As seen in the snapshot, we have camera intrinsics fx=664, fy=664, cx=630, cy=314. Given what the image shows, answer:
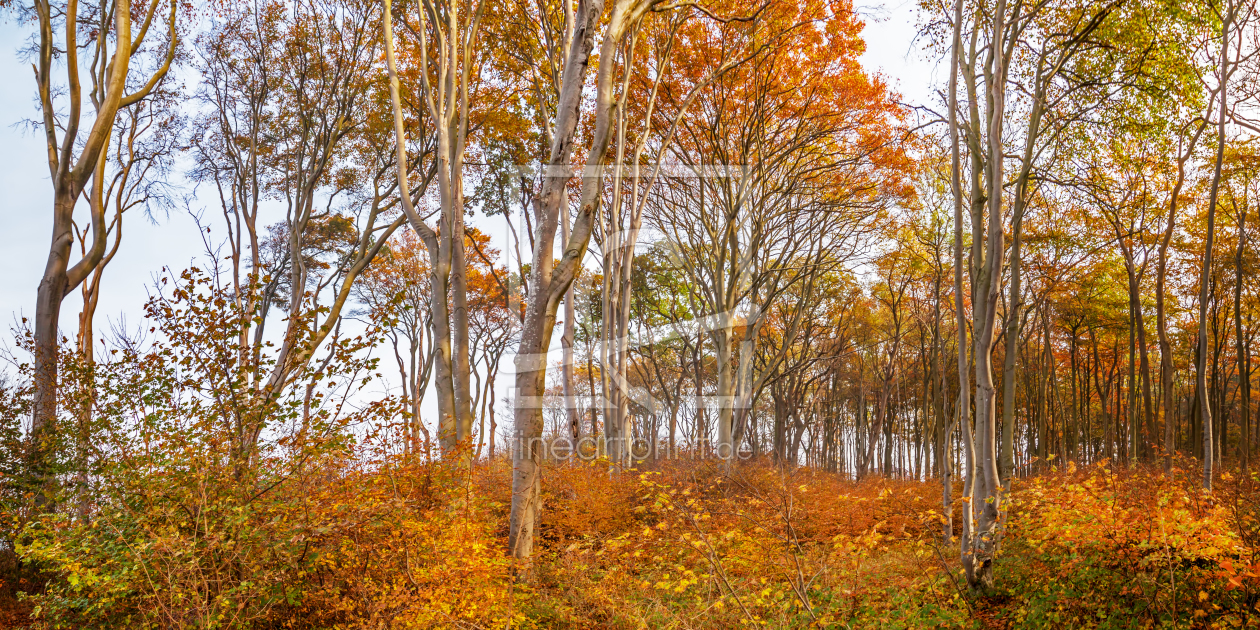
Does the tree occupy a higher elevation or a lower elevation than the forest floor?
higher

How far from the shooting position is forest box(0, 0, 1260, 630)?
4609mm

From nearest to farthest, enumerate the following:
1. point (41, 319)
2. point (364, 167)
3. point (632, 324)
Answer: point (41, 319)
point (364, 167)
point (632, 324)

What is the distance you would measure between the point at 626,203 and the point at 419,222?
6.27m

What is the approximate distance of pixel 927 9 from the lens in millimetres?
7570

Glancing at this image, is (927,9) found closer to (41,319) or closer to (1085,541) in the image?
(1085,541)

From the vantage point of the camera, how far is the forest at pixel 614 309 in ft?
15.1

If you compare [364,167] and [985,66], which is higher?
[364,167]

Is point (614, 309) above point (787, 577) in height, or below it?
above

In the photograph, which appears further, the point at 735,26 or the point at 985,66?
the point at 735,26

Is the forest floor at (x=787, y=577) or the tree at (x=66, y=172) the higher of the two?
the tree at (x=66, y=172)

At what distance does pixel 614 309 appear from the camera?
11.8 meters

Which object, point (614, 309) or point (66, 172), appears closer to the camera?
point (66, 172)

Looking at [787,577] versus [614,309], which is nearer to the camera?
[787,577]

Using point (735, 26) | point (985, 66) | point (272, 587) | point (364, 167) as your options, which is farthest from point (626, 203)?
point (272, 587)
